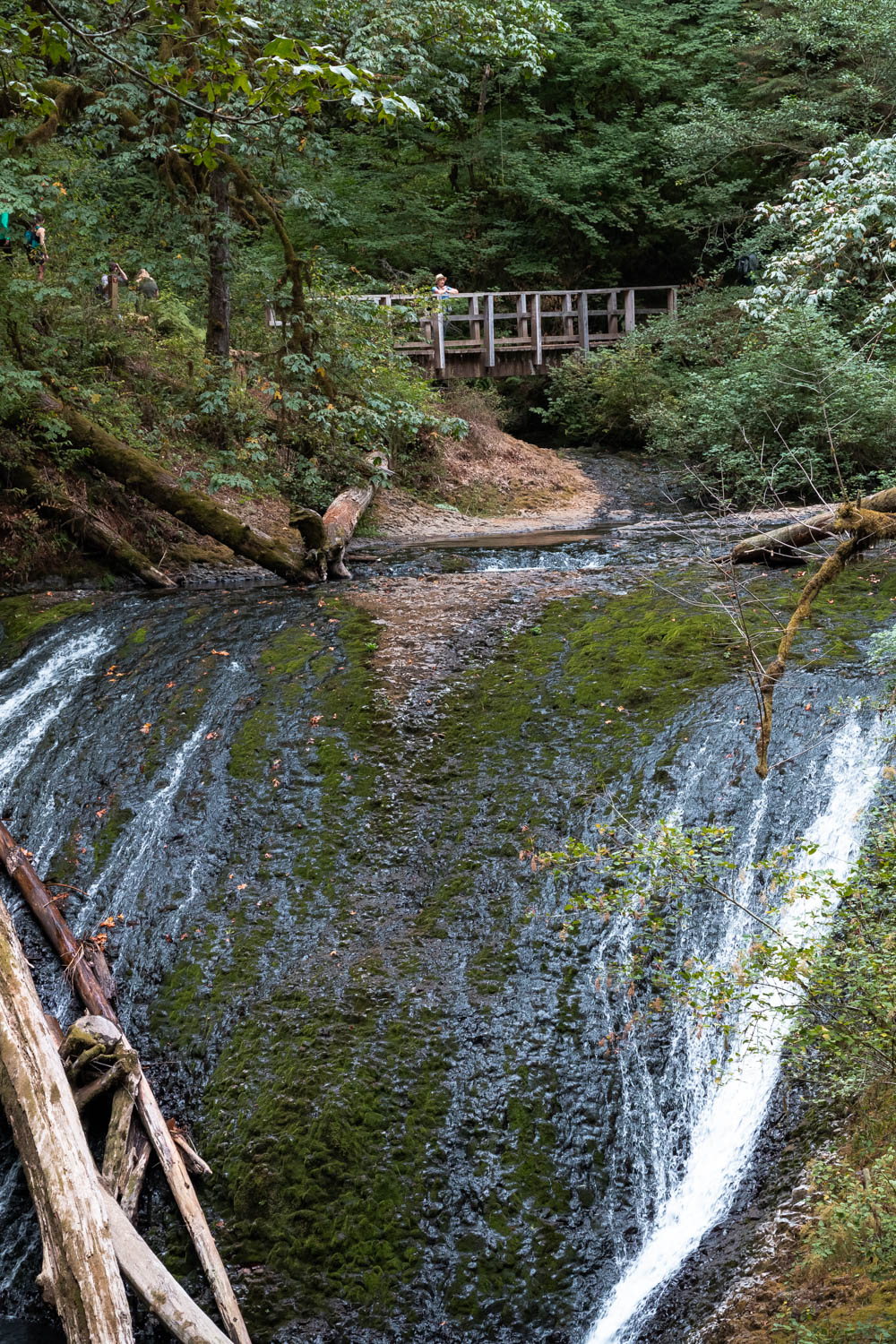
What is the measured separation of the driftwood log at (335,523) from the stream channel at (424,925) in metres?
1.71

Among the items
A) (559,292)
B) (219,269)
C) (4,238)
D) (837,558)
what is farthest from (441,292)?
(837,558)

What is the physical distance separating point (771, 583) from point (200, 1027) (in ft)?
20.0

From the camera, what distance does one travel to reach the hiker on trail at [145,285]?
583 inches

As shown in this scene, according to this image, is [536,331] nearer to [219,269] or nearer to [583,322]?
[583,322]

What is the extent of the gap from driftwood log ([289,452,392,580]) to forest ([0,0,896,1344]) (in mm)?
77

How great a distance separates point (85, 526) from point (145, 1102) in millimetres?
7534

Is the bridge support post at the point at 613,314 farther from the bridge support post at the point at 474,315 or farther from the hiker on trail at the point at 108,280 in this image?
the hiker on trail at the point at 108,280

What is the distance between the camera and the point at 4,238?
1185 centimetres

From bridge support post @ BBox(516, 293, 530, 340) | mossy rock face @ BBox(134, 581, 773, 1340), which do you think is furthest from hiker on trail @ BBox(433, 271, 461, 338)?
mossy rock face @ BBox(134, 581, 773, 1340)

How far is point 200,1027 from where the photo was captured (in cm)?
622

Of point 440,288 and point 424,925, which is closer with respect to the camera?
point 424,925

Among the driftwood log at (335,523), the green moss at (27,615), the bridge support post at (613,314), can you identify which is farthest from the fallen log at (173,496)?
the bridge support post at (613,314)

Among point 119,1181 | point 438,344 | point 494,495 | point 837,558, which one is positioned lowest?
point 119,1181

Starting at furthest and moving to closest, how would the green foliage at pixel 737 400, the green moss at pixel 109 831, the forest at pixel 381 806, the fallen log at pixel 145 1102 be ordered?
the green foliage at pixel 737 400 < the green moss at pixel 109 831 < the fallen log at pixel 145 1102 < the forest at pixel 381 806
